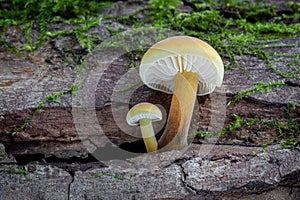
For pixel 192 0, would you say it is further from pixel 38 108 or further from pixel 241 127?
pixel 38 108

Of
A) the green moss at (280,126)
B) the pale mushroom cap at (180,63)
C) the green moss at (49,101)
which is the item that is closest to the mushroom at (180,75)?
the pale mushroom cap at (180,63)

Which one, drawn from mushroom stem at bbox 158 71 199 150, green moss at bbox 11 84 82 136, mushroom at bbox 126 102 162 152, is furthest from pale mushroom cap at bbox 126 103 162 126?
green moss at bbox 11 84 82 136

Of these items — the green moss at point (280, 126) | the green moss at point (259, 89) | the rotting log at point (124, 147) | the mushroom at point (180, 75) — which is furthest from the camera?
the green moss at point (259, 89)

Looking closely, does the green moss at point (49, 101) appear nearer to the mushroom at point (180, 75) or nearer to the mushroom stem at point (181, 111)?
the mushroom at point (180, 75)

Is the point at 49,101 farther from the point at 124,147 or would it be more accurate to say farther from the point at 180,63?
the point at 180,63

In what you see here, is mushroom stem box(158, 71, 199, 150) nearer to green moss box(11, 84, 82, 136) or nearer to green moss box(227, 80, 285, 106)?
green moss box(227, 80, 285, 106)

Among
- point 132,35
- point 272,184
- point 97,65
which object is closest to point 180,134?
point 272,184
